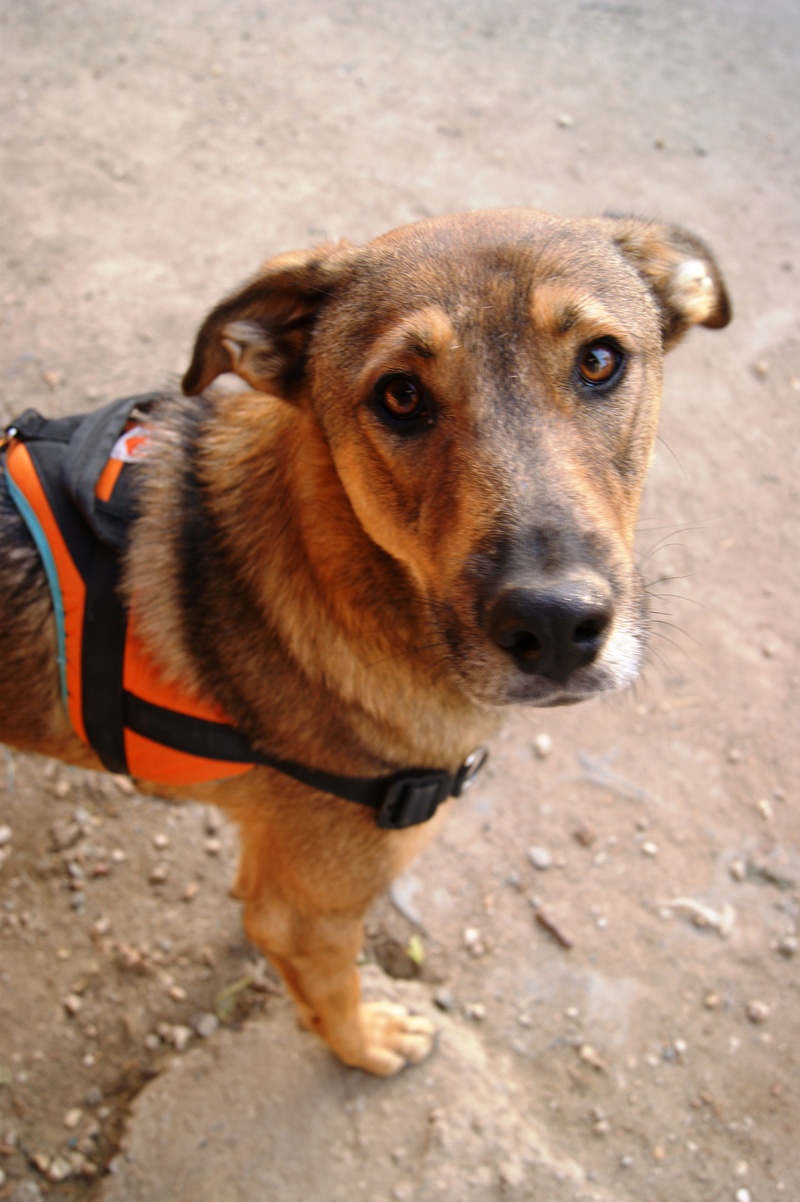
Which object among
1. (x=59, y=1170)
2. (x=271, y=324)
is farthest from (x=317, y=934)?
(x=271, y=324)

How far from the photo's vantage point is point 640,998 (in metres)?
3.08

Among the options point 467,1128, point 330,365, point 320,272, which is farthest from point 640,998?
point 320,272

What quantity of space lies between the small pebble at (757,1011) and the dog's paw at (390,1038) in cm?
112

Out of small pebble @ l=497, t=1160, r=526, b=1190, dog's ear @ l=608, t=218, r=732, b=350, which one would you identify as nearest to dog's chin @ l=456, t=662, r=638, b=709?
dog's ear @ l=608, t=218, r=732, b=350

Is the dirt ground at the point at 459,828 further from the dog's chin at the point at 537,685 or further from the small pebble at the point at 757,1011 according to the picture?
the dog's chin at the point at 537,685

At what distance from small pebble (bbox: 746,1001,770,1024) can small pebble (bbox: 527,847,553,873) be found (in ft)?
2.70

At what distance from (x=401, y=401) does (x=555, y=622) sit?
67 centimetres

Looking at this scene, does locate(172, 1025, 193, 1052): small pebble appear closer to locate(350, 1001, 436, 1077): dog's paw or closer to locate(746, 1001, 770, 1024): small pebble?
locate(350, 1001, 436, 1077): dog's paw

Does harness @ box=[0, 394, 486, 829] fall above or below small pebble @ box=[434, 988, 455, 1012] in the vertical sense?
above

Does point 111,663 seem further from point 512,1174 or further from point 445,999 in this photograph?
point 512,1174

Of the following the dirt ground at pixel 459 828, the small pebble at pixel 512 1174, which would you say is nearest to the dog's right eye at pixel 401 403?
the dirt ground at pixel 459 828

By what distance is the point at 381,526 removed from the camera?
78.3 inches

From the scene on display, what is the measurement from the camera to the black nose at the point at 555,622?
162cm

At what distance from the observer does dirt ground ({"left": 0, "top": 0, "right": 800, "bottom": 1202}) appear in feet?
9.05
